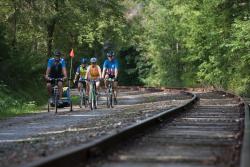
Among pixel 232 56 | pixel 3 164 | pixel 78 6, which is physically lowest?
pixel 3 164

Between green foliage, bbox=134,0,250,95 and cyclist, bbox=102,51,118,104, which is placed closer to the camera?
cyclist, bbox=102,51,118,104

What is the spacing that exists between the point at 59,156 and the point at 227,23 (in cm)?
3058

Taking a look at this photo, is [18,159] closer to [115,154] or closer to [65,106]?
[115,154]

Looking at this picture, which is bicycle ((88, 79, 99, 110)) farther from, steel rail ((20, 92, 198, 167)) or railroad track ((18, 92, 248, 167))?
steel rail ((20, 92, 198, 167))

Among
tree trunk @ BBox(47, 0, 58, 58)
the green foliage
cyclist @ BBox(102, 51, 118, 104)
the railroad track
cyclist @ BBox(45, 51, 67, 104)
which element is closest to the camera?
the railroad track

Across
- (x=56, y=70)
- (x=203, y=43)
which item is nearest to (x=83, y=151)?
(x=56, y=70)

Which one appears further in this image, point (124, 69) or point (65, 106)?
point (124, 69)

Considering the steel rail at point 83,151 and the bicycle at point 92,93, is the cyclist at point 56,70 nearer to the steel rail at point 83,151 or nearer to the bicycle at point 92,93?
the bicycle at point 92,93

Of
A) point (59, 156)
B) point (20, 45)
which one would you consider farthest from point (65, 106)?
point (59, 156)

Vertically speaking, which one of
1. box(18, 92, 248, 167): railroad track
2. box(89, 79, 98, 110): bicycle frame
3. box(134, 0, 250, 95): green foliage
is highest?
box(134, 0, 250, 95): green foliage

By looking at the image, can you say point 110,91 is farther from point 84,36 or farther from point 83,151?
point 84,36

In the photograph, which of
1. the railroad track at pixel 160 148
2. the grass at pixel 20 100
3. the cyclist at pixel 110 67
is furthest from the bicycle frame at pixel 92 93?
the railroad track at pixel 160 148

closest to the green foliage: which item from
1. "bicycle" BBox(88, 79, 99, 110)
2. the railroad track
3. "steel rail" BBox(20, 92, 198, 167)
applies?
"bicycle" BBox(88, 79, 99, 110)

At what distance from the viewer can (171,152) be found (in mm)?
7211
